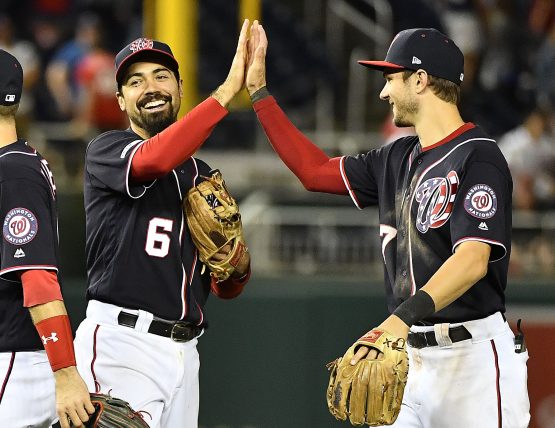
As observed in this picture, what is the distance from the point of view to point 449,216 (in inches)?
157

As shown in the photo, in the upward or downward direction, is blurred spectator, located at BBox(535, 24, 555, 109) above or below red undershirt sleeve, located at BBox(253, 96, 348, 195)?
above

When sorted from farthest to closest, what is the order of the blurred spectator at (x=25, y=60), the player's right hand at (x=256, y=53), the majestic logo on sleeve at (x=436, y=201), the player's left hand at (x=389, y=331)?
1. the blurred spectator at (x=25, y=60)
2. the player's right hand at (x=256, y=53)
3. the majestic logo on sleeve at (x=436, y=201)
4. the player's left hand at (x=389, y=331)

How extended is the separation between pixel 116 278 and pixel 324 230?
337 cm

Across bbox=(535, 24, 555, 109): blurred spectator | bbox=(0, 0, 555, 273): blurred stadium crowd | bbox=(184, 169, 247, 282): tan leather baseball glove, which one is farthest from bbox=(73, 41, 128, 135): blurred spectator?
bbox=(184, 169, 247, 282): tan leather baseball glove

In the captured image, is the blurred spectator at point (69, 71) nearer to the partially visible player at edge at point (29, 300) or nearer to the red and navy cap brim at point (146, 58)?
the red and navy cap brim at point (146, 58)

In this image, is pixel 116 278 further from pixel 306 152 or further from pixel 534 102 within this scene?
pixel 534 102

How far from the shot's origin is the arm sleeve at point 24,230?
3736mm

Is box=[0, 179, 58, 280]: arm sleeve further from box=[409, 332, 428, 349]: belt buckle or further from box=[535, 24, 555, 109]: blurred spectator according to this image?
box=[535, 24, 555, 109]: blurred spectator

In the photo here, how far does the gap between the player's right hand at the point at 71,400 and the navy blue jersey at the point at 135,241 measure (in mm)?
545

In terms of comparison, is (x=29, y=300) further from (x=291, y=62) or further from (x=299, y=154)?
(x=291, y=62)

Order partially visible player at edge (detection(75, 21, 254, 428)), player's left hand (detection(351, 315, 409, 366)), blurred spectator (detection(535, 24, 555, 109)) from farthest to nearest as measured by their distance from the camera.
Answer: blurred spectator (detection(535, 24, 555, 109)) < partially visible player at edge (detection(75, 21, 254, 428)) < player's left hand (detection(351, 315, 409, 366))

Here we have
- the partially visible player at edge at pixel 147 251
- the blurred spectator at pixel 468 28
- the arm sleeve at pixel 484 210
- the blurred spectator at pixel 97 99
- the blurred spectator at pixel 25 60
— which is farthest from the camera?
the blurred spectator at pixel 468 28

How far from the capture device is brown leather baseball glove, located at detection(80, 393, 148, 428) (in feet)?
12.2

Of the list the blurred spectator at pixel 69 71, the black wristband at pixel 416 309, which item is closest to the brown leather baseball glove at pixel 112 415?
the black wristband at pixel 416 309
